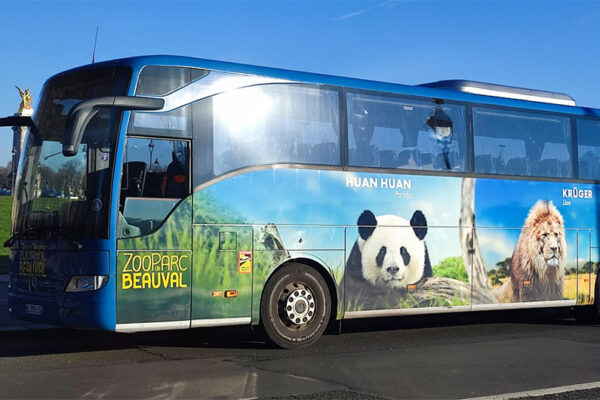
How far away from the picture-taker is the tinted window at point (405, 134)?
1123 cm

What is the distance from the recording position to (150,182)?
9.38 meters

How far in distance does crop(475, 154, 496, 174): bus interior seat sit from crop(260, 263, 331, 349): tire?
3.20m

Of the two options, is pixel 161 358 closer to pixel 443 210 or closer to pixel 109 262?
pixel 109 262

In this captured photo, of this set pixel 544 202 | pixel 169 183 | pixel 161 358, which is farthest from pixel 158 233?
pixel 544 202

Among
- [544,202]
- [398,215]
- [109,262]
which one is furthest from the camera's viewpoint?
[544,202]

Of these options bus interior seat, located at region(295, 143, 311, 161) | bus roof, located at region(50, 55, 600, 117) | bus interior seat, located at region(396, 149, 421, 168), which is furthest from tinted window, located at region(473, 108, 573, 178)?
bus interior seat, located at region(295, 143, 311, 161)

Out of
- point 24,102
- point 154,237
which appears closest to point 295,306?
point 154,237

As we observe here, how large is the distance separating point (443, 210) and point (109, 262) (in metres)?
5.05

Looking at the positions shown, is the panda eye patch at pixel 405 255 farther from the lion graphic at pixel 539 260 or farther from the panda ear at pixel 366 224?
the lion graphic at pixel 539 260

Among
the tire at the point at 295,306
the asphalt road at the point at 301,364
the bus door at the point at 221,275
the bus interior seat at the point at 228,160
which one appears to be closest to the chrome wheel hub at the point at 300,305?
the tire at the point at 295,306

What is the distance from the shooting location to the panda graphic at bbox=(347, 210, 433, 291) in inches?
438

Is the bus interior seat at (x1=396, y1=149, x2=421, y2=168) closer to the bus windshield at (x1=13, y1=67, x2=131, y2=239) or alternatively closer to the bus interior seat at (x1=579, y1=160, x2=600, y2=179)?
the bus interior seat at (x1=579, y1=160, x2=600, y2=179)

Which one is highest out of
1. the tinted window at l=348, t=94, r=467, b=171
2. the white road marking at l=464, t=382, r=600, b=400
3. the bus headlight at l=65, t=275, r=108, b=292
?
the tinted window at l=348, t=94, r=467, b=171

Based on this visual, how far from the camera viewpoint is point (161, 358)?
9.59 meters
